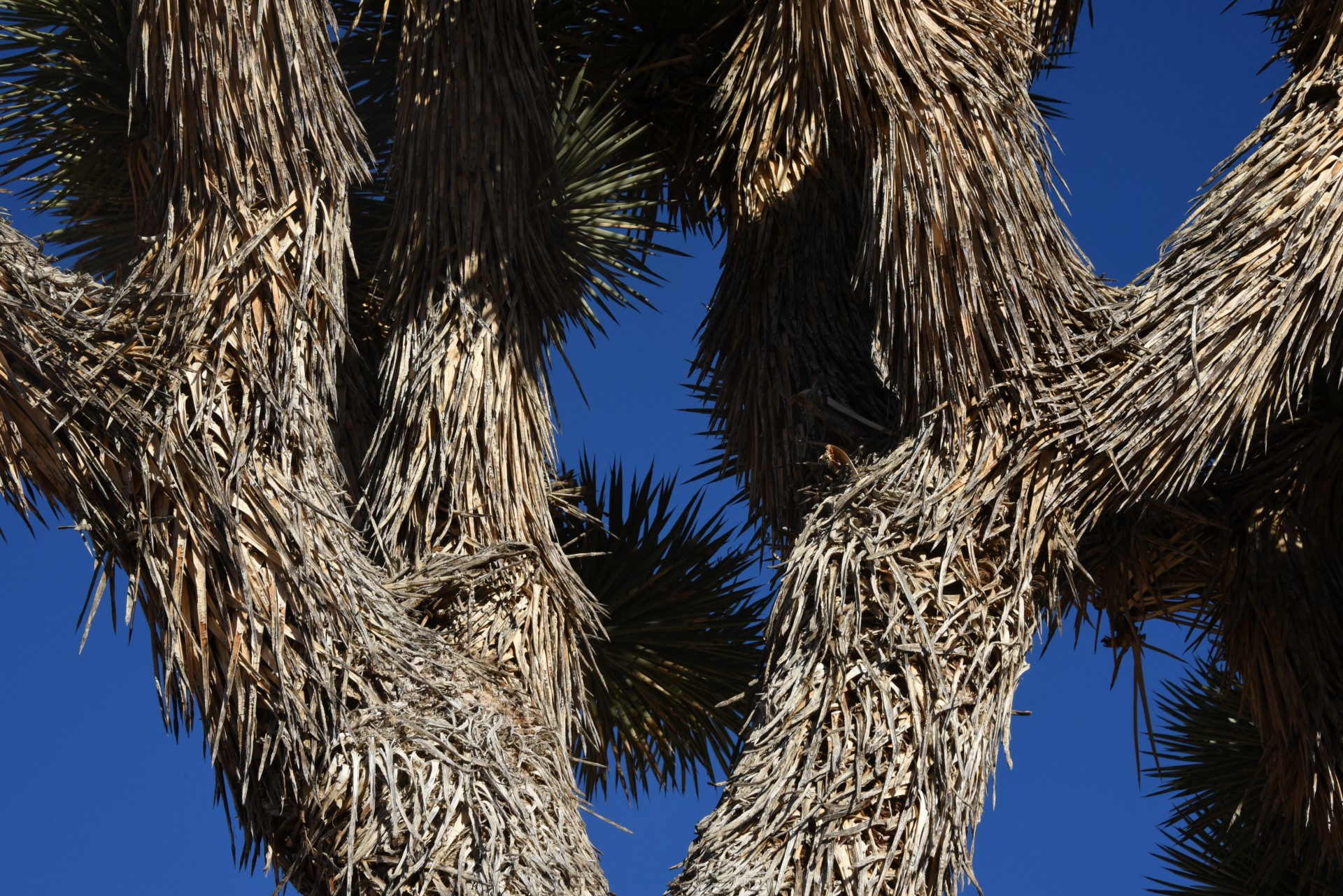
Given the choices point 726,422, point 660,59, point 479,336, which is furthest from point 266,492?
point 660,59

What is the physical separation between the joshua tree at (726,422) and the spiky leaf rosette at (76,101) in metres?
0.03

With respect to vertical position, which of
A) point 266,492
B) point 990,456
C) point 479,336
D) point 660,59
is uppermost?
point 660,59

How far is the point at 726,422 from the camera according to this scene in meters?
4.54

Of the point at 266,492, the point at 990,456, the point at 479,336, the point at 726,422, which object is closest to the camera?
the point at 266,492

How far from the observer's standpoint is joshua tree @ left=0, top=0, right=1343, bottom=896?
10.4ft

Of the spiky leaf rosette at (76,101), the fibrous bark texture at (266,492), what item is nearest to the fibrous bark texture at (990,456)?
the fibrous bark texture at (266,492)

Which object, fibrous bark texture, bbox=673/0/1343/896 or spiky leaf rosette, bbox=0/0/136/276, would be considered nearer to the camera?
fibrous bark texture, bbox=673/0/1343/896

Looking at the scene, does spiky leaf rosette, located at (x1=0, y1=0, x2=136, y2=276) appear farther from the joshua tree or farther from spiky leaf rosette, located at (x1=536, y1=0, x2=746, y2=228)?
spiky leaf rosette, located at (x1=536, y1=0, x2=746, y2=228)

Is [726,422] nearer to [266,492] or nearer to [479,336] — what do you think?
[479,336]

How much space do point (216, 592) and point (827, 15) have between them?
7.09 feet

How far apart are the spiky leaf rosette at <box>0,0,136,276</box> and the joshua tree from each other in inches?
1.2

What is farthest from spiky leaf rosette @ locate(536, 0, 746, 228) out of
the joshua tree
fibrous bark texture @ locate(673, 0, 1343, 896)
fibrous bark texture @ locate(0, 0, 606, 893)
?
fibrous bark texture @ locate(0, 0, 606, 893)

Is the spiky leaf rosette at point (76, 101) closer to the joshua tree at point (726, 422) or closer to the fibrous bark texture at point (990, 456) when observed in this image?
the joshua tree at point (726, 422)

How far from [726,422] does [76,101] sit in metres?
2.38
